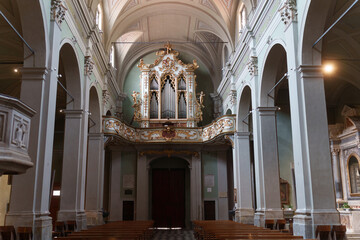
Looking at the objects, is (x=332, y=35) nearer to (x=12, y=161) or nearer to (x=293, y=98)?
(x=293, y=98)

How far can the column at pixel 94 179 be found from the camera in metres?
14.8

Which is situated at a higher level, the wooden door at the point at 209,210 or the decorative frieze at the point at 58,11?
the decorative frieze at the point at 58,11

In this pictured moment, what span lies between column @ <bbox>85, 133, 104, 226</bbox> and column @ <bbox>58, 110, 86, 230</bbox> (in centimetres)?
260

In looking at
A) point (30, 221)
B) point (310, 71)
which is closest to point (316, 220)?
point (310, 71)

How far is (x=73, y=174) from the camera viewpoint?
38.1ft

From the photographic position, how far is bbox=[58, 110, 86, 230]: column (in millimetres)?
11500

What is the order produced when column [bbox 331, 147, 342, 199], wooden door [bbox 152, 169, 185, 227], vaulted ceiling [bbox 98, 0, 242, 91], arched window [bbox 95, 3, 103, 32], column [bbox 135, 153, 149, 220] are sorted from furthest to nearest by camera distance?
wooden door [bbox 152, 169, 185, 227], column [bbox 135, 153, 149, 220], vaulted ceiling [bbox 98, 0, 242, 91], column [bbox 331, 147, 342, 199], arched window [bbox 95, 3, 103, 32]

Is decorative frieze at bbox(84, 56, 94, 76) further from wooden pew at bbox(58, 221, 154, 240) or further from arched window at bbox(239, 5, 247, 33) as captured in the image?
arched window at bbox(239, 5, 247, 33)

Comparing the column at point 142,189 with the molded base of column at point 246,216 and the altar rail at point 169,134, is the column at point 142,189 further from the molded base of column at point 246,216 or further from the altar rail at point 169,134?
the molded base of column at point 246,216

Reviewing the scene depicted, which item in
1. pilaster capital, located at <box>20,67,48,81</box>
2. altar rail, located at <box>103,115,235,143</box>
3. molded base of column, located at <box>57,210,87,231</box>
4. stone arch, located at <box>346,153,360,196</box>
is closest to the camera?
pilaster capital, located at <box>20,67,48,81</box>

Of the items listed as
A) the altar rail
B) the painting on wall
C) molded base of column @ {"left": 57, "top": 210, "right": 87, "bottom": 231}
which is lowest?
molded base of column @ {"left": 57, "top": 210, "right": 87, "bottom": 231}

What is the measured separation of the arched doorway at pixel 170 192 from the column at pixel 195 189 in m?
0.99

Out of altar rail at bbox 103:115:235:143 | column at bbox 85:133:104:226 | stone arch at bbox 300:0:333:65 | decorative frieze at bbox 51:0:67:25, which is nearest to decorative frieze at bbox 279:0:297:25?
stone arch at bbox 300:0:333:65

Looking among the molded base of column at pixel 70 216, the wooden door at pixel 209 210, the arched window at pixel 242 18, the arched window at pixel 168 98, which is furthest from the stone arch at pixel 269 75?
the wooden door at pixel 209 210
